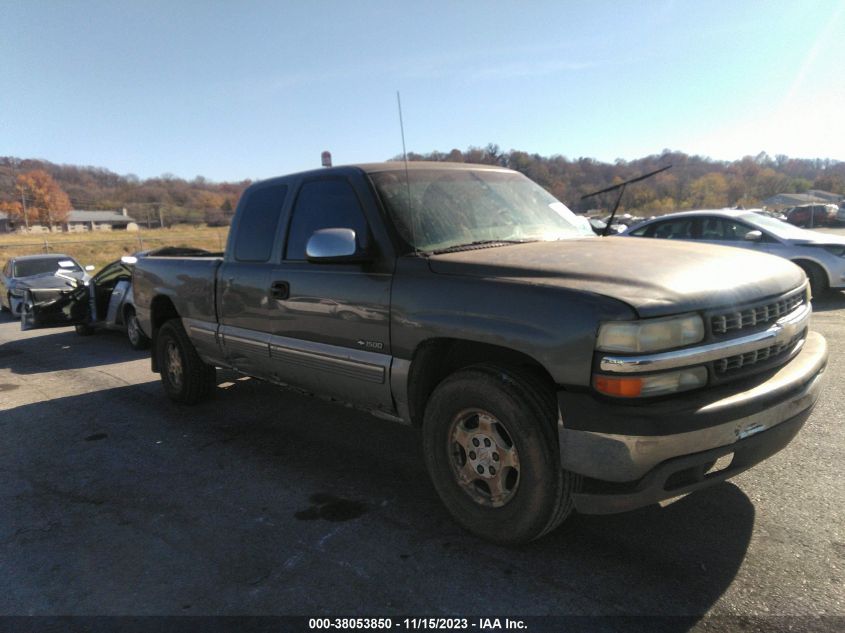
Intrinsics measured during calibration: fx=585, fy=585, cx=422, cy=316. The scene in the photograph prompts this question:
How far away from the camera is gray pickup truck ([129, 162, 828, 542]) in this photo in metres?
2.42

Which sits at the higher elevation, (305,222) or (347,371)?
(305,222)

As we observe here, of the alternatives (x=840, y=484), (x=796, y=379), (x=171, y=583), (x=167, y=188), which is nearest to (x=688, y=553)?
(x=796, y=379)

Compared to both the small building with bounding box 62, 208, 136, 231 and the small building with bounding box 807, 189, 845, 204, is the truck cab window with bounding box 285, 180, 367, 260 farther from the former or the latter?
the small building with bounding box 62, 208, 136, 231

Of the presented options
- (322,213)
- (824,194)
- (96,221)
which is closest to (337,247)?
(322,213)

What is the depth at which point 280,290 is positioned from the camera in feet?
13.6

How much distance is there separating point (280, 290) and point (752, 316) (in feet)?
9.60

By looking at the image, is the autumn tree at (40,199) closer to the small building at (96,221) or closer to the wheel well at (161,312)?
the small building at (96,221)

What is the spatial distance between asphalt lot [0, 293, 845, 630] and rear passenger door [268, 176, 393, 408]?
2.25 ft

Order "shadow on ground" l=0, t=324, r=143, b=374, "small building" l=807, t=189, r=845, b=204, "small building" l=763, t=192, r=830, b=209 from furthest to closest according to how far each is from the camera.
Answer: "small building" l=763, t=192, r=830, b=209, "small building" l=807, t=189, r=845, b=204, "shadow on ground" l=0, t=324, r=143, b=374

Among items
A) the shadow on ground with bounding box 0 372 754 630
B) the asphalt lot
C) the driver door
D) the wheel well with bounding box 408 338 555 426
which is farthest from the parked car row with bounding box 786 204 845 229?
the wheel well with bounding box 408 338 555 426

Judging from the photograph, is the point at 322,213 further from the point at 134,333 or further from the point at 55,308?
the point at 55,308

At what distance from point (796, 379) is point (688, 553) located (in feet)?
3.18

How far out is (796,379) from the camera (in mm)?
2764

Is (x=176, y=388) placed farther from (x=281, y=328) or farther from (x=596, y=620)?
(x=596, y=620)
